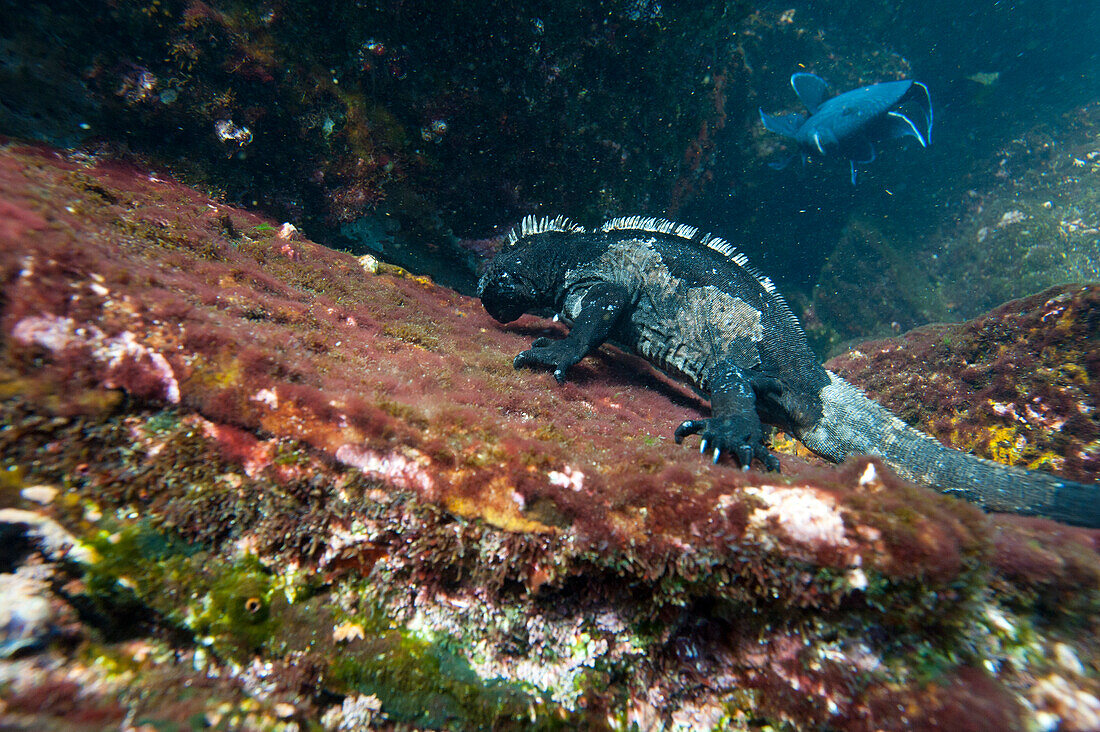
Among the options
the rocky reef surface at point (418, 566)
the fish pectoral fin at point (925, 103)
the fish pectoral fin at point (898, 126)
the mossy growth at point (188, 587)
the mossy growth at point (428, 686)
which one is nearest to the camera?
the rocky reef surface at point (418, 566)

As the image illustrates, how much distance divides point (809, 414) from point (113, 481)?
5.54 metres

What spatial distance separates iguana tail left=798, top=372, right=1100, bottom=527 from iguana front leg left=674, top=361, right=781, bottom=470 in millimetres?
714

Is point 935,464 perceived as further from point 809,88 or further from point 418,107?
point 809,88

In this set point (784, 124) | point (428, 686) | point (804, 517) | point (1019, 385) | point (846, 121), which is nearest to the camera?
point (804, 517)

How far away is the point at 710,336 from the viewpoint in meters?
4.95

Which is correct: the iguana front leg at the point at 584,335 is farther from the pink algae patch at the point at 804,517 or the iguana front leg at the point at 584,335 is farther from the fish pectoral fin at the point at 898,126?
Result: the fish pectoral fin at the point at 898,126

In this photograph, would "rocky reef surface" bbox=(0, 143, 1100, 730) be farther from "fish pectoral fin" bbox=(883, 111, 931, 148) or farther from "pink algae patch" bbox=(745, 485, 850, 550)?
"fish pectoral fin" bbox=(883, 111, 931, 148)

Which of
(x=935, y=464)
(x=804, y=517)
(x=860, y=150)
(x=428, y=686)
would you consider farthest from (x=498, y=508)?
(x=860, y=150)

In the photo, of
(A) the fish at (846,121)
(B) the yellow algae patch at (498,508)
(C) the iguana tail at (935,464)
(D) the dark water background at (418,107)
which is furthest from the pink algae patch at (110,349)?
(A) the fish at (846,121)

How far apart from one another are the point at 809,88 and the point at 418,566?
12991 millimetres

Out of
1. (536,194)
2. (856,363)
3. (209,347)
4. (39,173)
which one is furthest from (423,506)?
(856,363)

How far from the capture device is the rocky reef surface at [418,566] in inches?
62.2

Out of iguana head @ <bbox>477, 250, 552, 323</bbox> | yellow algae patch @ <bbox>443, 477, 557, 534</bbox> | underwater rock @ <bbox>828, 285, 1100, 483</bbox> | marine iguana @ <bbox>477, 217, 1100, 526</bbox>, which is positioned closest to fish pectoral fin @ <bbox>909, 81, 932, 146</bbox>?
underwater rock @ <bbox>828, 285, 1100, 483</bbox>

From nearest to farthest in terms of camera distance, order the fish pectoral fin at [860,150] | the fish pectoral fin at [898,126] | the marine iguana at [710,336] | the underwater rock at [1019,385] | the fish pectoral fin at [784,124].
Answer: the marine iguana at [710,336], the underwater rock at [1019,385], the fish pectoral fin at [898,126], the fish pectoral fin at [784,124], the fish pectoral fin at [860,150]
